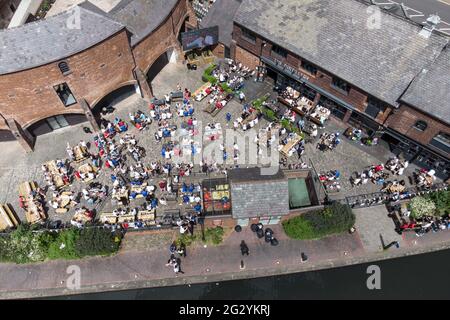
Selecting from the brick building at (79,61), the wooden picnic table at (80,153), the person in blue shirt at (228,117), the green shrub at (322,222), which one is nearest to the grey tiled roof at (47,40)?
the brick building at (79,61)

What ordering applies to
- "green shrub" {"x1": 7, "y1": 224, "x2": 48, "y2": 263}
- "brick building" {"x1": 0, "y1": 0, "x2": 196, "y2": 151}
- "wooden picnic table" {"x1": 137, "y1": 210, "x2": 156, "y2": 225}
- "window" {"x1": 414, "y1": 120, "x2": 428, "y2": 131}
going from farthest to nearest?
"window" {"x1": 414, "y1": 120, "x2": 428, "y2": 131} < "wooden picnic table" {"x1": 137, "y1": 210, "x2": 156, "y2": 225} < "brick building" {"x1": 0, "y1": 0, "x2": 196, "y2": 151} < "green shrub" {"x1": 7, "y1": 224, "x2": 48, "y2": 263}

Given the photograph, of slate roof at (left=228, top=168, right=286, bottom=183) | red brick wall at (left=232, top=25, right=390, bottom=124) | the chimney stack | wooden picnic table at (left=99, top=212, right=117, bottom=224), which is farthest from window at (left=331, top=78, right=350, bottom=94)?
wooden picnic table at (left=99, top=212, right=117, bottom=224)

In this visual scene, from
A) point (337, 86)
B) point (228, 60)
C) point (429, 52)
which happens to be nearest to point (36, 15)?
point (228, 60)

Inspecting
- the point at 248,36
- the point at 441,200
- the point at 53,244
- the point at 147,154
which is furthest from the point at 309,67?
the point at 53,244

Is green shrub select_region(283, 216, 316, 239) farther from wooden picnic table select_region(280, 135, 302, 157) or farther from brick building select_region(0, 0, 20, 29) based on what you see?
brick building select_region(0, 0, 20, 29)
